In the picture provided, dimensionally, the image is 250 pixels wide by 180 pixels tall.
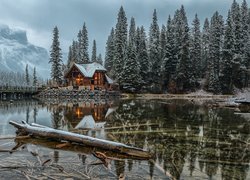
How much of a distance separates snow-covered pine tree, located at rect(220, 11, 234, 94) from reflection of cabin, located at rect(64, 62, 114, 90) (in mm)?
26266

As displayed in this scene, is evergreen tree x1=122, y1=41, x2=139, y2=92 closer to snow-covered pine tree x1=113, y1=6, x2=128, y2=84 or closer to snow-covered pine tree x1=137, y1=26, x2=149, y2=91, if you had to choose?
snow-covered pine tree x1=113, y1=6, x2=128, y2=84

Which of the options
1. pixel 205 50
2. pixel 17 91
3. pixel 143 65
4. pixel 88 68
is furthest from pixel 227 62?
pixel 17 91

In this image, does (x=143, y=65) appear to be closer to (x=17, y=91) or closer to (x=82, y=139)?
(x=17, y=91)

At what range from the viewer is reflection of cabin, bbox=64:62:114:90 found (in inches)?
2854

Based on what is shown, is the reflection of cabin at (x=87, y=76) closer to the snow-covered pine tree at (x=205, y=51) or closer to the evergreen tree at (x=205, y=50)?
the snow-covered pine tree at (x=205, y=51)

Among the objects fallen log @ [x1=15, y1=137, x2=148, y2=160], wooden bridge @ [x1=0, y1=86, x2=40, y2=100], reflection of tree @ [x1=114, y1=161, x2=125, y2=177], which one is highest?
wooden bridge @ [x1=0, y1=86, x2=40, y2=100]

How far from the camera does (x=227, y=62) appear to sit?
2709 inches

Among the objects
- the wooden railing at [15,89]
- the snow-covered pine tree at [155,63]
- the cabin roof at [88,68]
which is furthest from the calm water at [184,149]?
the snow-covered pine tree at [155,63]

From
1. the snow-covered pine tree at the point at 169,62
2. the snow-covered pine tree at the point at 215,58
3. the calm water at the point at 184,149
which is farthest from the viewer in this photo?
the snow-covered pine tree at the point at 169,62

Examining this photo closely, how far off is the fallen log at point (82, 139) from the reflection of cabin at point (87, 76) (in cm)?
5754

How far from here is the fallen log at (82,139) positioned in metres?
10.6

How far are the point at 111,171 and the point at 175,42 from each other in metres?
71.2

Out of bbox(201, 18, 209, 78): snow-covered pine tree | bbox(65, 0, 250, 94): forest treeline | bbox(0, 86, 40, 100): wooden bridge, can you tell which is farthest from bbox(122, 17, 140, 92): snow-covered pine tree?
bbox(0, 86, 40, 100): wooden bridge

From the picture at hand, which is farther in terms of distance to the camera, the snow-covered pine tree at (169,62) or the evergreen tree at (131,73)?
the snow-covered pine tree at (169,62)
